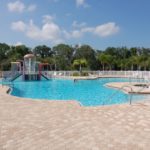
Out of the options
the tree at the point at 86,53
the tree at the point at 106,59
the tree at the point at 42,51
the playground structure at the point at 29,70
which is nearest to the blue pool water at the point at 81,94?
the playground structure at the point at 29,70

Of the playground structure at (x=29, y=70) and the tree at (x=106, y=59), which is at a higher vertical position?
the tree at (x=106, y=59)

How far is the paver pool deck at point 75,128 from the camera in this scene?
4625 mm

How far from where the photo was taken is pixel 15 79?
28.0 m

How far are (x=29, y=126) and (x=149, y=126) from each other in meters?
2.93

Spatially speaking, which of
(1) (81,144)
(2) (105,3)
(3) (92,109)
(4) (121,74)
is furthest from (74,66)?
(1) (81,144)

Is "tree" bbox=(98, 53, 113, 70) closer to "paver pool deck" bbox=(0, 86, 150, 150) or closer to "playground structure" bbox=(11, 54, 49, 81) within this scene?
"playground structure" bbox=(11, 54, 49, 81)

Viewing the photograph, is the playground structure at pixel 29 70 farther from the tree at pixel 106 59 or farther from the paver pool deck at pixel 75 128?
the paver pool deck at pixel 75 128

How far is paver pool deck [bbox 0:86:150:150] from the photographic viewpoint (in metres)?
4.62

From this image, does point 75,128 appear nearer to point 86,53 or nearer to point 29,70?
point 29,70

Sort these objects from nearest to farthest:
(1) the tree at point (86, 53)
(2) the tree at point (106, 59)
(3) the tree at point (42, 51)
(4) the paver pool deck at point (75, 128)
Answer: (4) the paver pool deck at point (75, 128)
(2) the tree at point (106, 59)
(1) the tree at point (86, 53)
(3) the tree at point (42, 51)

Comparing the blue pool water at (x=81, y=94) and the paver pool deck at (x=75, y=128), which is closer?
the paver pool deck at (x=75, y=128)

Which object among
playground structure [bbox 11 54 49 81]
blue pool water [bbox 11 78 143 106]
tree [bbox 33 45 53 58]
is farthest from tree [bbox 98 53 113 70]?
blue pool water [bbox 11 78 143 106]

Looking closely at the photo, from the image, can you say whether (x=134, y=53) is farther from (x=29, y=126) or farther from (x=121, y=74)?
(x=29, y=126)

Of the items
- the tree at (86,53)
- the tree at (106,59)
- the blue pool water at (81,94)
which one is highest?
the tree at (86,53)
